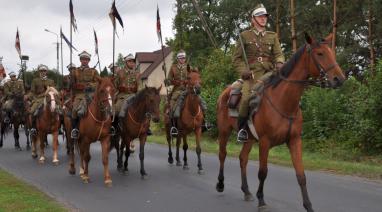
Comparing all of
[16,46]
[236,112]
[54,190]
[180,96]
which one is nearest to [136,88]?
[180,96]

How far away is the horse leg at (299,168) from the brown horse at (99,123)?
16.5 ft

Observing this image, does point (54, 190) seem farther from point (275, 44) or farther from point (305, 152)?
point (305, 152)

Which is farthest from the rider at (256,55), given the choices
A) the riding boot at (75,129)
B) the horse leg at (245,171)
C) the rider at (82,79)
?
the rider at (82,79)

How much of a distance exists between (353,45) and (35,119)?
77.8 feet

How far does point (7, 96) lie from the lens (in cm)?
2273

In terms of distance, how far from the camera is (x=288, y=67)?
8.51m

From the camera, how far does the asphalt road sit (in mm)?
9453

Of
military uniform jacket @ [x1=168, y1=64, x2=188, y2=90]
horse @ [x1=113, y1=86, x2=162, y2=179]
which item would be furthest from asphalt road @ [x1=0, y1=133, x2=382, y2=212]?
military uniform jacket @ [x1=168, y1=64, x2=188, y2=90]

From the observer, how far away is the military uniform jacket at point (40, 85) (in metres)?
17.9

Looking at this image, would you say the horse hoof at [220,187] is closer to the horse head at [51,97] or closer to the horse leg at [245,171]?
the horse leg at [245,171]

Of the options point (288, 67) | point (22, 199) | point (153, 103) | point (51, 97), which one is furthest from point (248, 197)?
point (51, 97)

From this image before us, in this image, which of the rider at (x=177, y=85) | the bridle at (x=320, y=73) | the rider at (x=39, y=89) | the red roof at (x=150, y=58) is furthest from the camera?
the red roof at (x=150, y=58)

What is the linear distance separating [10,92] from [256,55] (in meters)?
15.5

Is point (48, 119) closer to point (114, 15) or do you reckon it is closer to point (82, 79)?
point (82, 79)
